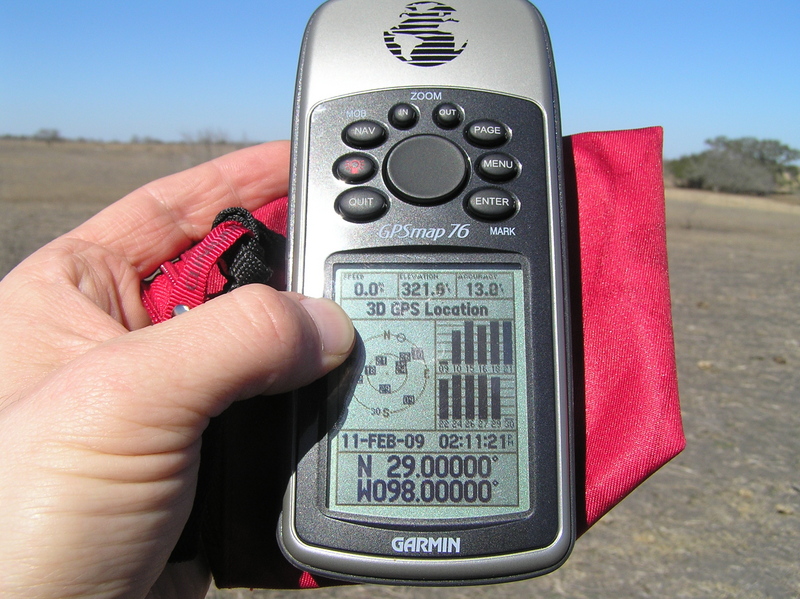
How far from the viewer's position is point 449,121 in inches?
54.6

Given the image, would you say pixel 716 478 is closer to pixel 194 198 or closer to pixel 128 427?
pixel 194 198

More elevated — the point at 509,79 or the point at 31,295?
the point at 509,79

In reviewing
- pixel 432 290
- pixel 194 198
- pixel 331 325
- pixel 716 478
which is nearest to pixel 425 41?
pixel 432 290

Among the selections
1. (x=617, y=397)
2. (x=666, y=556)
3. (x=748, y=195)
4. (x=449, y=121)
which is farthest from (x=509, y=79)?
(x=748, y=195)

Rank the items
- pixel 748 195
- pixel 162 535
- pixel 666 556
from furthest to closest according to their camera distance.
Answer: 1. pixel 748 195
2. pixel 666 556
3. pixel 162 535

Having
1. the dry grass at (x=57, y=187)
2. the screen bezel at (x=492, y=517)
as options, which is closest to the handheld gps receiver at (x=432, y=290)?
the screen bezel at (x=492, y=517)

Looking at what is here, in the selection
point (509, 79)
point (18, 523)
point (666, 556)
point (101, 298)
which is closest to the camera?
point (18, 523)

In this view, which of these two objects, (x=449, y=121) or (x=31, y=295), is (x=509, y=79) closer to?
(x=449, y=121)

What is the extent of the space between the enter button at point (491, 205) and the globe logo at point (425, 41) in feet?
0.95

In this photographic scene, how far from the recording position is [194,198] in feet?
5.95

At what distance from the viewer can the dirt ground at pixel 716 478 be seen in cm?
261

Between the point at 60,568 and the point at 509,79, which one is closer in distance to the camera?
the point at 60,568

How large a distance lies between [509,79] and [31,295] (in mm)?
1065

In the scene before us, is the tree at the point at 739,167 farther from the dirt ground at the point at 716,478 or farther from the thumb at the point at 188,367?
the thumb at the point at 188,367
